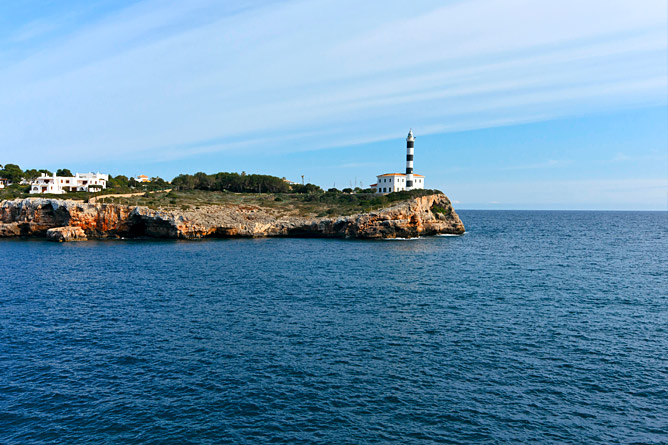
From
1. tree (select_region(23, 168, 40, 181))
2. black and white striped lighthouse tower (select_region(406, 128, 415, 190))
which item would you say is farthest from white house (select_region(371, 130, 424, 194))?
tree (select_region(23, 168, 40, 181))

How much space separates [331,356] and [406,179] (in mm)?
93701

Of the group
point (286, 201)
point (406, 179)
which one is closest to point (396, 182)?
point (406, 179)

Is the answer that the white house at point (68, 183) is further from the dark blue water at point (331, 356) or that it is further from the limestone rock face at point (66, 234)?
the dark blue water at point (331, 356)

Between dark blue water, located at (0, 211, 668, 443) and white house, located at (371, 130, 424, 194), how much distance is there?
66.6 meters

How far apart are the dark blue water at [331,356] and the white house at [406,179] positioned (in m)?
66.6

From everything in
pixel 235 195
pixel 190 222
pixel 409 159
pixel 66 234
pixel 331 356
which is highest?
pixel 409 159

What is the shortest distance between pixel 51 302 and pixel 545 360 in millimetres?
37840

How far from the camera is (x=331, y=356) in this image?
82.5ft

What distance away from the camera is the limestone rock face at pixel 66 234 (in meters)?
80.4

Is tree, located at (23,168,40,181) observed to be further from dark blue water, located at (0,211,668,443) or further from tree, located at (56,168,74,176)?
dark blue water, located at (0,211,668,443)

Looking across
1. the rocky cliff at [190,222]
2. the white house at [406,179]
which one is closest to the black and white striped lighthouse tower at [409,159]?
the white house at [406,179]

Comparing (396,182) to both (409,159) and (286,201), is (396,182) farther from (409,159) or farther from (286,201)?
(286,201)

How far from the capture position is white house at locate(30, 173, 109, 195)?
117 meters

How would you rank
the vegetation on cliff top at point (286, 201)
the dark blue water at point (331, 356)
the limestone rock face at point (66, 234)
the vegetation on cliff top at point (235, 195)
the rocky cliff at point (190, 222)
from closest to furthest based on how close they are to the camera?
the dark blue water at point (331, 356) → the limestone rock face at point (66, 234) → the rocky cliff at point (190, 222) → the vegetation on cliff top at point (286, 201) → the vegetation on cliff top at point (235, 195)
